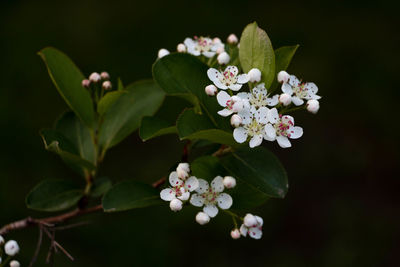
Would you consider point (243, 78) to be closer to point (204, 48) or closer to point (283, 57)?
point (283, 57)

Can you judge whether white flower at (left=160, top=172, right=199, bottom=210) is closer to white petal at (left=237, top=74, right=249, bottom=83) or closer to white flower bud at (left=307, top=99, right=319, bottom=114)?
white petal at (left=237, top=74, right=249, bottom=83)

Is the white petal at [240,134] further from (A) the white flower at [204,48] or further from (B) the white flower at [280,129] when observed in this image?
(A) the white flower at [204,48]

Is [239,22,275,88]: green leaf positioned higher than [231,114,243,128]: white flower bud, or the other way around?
[239,22,275,88]: green leaf

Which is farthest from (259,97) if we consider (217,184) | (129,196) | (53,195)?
(53,195)

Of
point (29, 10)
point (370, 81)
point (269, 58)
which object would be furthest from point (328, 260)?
point (29, 10)

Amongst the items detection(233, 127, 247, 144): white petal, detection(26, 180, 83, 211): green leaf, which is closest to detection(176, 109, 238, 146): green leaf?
detection(233, 127, 247, 144): white petal

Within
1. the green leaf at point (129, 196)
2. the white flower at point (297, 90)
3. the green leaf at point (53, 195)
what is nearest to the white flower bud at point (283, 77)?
the white flower at point (297, 90)
